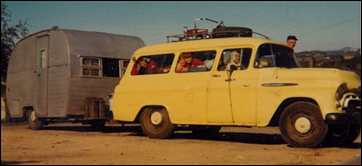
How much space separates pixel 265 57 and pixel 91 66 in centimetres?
609

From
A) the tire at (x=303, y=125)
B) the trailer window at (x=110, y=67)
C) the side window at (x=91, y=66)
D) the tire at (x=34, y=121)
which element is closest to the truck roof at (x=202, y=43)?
the tire at (x=303, y=125)

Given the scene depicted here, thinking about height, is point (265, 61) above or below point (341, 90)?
above

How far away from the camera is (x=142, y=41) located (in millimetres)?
17125

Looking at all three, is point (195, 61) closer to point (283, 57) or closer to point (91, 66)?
point (283, 57)

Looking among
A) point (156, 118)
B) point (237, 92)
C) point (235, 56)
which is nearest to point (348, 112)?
point (237, 92)

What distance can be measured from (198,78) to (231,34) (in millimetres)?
1494

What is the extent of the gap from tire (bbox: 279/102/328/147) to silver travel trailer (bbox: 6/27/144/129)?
19.5 ft

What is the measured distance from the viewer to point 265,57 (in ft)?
34.4

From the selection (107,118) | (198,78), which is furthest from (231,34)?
(107,118)

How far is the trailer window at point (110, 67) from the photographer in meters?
15.5

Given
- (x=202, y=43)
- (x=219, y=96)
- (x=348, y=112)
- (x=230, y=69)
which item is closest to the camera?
(x=348, y=112)

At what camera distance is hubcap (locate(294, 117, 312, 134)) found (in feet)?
31.4

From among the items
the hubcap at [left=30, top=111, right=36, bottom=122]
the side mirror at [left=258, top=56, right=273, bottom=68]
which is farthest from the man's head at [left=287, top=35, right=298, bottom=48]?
the hubcap at [left=30, top=111, right=36, bottom=122]

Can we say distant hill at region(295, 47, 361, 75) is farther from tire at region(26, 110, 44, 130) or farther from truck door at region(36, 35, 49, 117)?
tire at region(26, 110, 44, 130)
